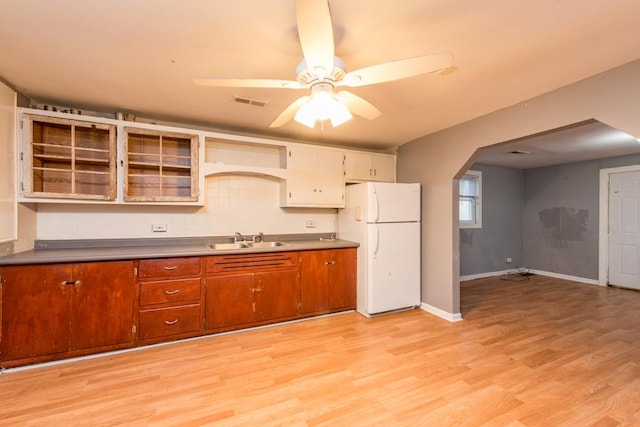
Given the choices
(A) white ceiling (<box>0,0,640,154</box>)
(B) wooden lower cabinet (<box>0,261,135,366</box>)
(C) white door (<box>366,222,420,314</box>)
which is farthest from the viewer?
(C) white door (<box>366,222,420,314</box>)

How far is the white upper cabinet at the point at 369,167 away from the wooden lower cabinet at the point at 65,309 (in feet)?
8.98

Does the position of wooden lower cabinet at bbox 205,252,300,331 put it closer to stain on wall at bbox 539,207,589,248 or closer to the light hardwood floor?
the light hardwood floor

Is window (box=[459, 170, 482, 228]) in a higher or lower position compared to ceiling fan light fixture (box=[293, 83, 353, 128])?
lower

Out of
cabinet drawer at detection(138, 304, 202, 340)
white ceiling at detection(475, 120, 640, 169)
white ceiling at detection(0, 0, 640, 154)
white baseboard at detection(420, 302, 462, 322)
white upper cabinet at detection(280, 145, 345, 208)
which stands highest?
white ceiling at detection(0, 0, 640, 154)

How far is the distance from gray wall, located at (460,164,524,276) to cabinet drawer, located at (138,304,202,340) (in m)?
4.72

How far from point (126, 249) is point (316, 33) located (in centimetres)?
274

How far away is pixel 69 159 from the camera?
268cm

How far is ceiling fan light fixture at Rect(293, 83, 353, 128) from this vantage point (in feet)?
5.54

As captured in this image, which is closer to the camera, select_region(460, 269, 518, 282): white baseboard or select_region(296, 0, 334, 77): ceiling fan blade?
select_region(296, 0, 334, 77): ceiling fan blade

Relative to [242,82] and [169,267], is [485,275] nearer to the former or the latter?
[169,267]

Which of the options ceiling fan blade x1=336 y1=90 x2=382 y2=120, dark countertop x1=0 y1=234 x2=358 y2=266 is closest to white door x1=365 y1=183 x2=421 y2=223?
dark countertop x1=0 y1=234 x2=358 y2=266

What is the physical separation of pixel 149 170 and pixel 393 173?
3171 mm

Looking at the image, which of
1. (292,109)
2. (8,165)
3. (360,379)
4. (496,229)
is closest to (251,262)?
(360,379)

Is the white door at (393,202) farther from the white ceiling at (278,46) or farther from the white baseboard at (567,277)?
the white baseboard at (567,277)
